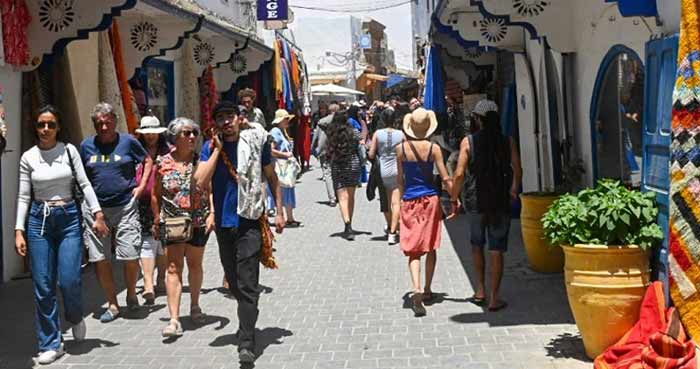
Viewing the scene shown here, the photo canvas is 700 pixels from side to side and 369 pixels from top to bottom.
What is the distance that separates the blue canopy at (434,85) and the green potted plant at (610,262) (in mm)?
7799

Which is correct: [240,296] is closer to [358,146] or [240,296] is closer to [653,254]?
[653,254]

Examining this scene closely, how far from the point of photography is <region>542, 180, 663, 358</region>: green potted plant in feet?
15.7

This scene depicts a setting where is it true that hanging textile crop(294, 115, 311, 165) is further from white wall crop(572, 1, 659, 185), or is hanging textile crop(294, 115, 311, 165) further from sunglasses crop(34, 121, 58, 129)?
sunglasses crop(34, 121, 58, 129)

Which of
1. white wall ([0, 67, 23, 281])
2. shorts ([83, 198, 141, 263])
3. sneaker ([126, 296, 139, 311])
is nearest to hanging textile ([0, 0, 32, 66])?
white wall ([0, 67, 23, 281])

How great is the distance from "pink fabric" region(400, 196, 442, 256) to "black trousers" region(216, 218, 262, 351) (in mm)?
1660

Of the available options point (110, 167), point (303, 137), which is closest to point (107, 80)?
point (110, 167)

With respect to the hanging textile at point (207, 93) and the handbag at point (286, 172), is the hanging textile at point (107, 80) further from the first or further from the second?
the hanging textile at point (207, 93)

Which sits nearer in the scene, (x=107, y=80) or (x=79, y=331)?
(x=79, y=331)

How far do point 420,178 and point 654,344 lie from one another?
275cm

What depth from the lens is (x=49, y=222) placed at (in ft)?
18.1

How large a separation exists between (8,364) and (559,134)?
6.23 meters

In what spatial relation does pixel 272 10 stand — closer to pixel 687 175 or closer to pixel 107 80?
pixel 107 80

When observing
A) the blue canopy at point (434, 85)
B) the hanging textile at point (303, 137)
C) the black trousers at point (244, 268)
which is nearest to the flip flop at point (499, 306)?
the black trousers at point (244, 268)

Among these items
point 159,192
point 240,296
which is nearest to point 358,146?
point 159,192
